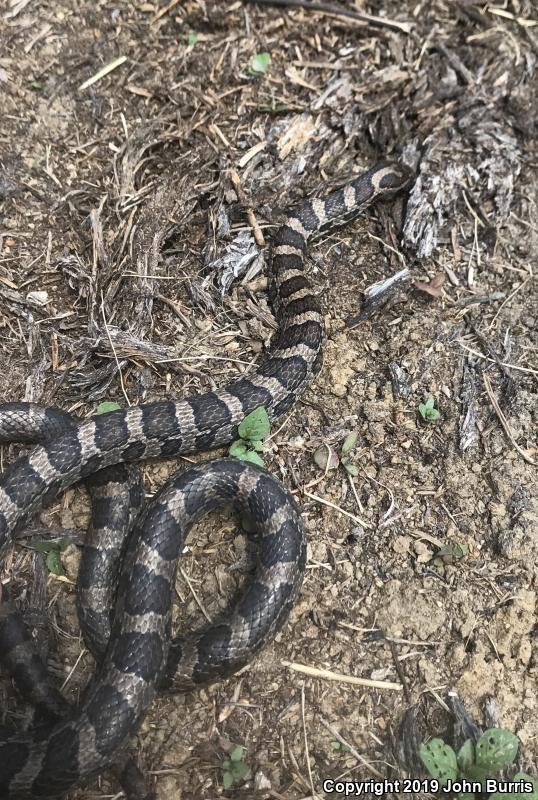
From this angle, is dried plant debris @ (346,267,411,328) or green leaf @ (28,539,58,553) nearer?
green leaf @ (28,539,58,553)

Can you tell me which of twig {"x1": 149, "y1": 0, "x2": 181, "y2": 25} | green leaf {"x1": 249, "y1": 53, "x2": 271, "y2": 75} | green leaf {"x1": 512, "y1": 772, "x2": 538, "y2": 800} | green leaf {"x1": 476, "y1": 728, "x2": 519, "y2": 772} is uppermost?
twig {"x1": 149, "y1": 0, "x2": 181, "y2": 25}

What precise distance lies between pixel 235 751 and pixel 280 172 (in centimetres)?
496

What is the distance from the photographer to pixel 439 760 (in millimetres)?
3783

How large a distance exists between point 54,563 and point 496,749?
3.27 m

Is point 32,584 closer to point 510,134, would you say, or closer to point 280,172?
point 280,172

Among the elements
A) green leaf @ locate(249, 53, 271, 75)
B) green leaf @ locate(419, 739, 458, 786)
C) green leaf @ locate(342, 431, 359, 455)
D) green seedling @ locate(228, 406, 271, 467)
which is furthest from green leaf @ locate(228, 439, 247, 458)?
green leaf @ locate(249, 53, 271, 75)

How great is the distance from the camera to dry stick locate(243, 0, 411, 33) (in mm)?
6555

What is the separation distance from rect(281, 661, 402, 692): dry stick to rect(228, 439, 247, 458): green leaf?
1.59 meters

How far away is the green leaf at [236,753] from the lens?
3.91 meters

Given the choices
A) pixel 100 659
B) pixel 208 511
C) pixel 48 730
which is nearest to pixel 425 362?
pixel 208 511

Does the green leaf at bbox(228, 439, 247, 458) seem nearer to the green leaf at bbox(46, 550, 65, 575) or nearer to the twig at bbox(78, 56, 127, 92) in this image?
the green leaf at bbox(46, 550, 65, 575)

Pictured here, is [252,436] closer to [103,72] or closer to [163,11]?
[103,72]

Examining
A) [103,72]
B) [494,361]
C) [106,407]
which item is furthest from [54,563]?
[103,72]

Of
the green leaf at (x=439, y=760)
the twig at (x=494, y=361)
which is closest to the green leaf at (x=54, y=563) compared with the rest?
the green leaf at (x=439, y=760)
